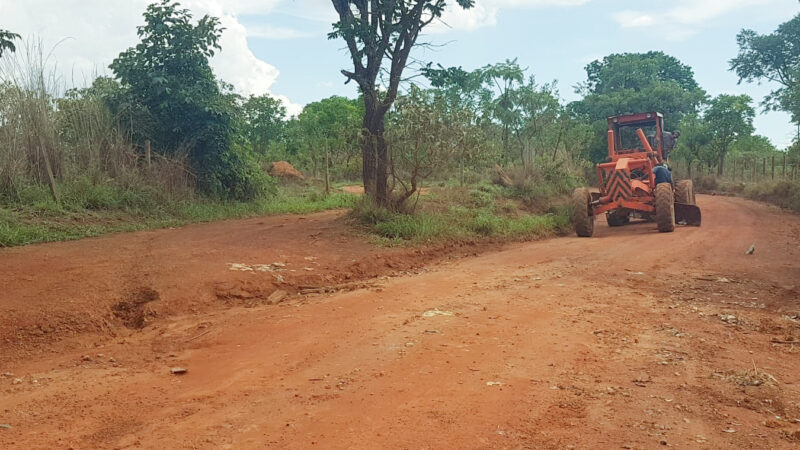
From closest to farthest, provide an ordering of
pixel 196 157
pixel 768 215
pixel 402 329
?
pixel 402 329, pixel 196 157, pixel 768 215

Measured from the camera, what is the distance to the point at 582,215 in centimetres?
1327

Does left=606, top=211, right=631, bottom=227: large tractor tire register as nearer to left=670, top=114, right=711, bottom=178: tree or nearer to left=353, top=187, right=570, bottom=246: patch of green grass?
left=353, top=187, right=570, bottom=246: patch of green grass

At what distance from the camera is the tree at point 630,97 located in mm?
34875

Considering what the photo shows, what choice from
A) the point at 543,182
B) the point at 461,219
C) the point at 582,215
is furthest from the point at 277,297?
the point at 543,182

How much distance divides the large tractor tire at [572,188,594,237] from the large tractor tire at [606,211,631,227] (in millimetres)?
2178

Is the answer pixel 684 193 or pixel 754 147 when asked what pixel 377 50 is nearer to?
pixel 684 193

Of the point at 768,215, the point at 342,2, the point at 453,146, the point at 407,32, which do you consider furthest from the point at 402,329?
the point at 768,215

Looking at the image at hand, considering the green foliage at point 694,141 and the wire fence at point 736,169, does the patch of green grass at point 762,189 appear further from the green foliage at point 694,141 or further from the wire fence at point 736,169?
the green foliage at point 694,141

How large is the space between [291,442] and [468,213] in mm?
11163

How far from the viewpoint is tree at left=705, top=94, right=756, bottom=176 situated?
1210 inches

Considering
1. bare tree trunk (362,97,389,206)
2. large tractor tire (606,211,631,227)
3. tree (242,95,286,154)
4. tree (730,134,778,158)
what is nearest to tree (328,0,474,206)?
bare tree trunk (362,97,389,206)

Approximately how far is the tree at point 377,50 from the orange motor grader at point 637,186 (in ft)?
15.3

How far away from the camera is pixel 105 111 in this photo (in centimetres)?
1355

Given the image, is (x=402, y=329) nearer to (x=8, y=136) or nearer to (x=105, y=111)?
(x=8, y=136)
